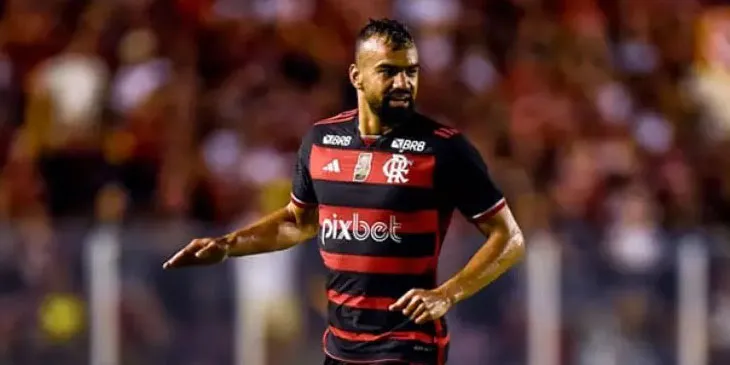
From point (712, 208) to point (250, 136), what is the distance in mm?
3467

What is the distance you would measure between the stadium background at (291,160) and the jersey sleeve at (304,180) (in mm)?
3936

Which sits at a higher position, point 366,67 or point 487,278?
point 366,67

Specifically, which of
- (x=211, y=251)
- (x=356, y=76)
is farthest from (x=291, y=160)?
(x=356, y=76)

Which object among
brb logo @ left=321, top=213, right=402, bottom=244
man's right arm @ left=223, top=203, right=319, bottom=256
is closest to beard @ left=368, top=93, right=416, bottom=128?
brb logo @ left=321, top=213, right=402, bottom=244

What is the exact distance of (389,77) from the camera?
6.14m

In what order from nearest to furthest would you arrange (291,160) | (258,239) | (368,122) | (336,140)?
(368,122) < (336,140) < (258,239) < (291,160)

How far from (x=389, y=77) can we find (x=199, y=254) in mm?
984

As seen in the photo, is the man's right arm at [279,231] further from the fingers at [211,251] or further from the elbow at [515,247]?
the elbow at [515,247]

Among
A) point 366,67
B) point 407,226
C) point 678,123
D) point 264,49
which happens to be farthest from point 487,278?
point 678,123

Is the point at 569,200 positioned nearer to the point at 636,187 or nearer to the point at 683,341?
the point at 636,187

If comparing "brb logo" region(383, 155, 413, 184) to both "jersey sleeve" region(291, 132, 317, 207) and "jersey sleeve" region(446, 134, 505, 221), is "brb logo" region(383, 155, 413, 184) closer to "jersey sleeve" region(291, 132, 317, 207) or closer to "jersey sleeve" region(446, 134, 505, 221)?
"jersey sleeve" region(446, 134, 505, 221)

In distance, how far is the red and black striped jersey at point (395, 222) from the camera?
245 inches

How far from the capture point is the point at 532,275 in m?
11.0

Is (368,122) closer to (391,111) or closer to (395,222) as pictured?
(391,111)
